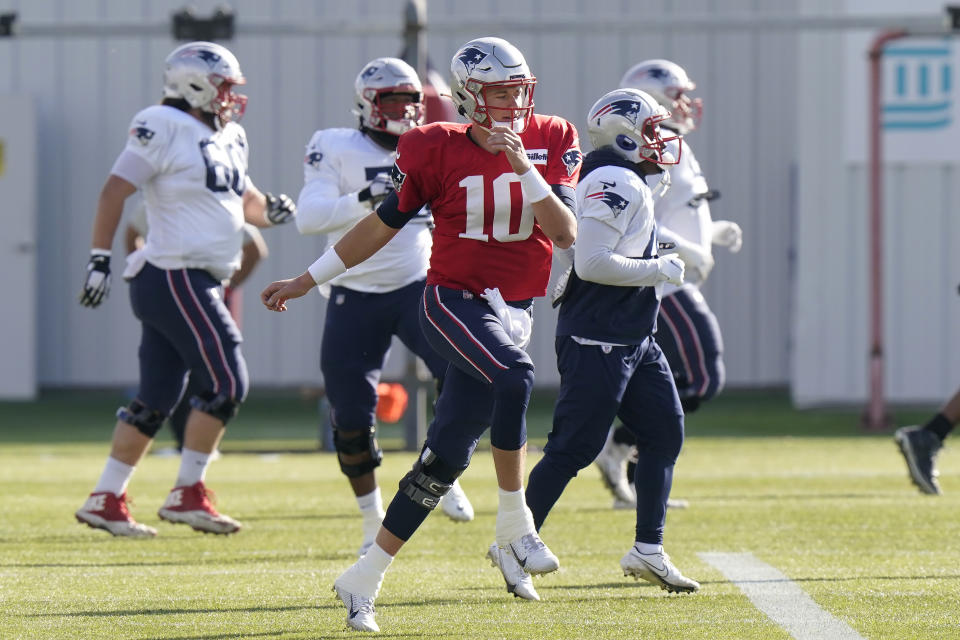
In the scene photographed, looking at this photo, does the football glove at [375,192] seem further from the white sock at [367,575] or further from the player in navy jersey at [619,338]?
the white sock at [367,575]

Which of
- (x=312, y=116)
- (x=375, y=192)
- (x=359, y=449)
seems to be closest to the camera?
(x=375, y=192)

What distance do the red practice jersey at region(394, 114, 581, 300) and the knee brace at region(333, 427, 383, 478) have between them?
4.45ft

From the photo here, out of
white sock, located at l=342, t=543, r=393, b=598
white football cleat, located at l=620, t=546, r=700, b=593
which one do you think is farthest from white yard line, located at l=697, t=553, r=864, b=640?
white sock, located at l=342, t=543, r=393, b=598

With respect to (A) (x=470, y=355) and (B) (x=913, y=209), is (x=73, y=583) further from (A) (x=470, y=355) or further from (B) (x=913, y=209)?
(B) (x=913, y=209)

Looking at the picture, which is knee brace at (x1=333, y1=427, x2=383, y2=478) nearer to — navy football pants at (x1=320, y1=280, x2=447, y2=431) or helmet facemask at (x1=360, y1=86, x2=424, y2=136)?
navy football pants at (x1=320, y1=280, x2=447, y2=431)

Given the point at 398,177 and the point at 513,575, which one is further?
the point at 513,575

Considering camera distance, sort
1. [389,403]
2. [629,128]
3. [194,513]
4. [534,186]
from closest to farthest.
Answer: [534,186], [629,128], [194,513], [389,403]

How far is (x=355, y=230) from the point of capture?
178 inches

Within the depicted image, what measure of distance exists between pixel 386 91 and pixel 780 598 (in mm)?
2373

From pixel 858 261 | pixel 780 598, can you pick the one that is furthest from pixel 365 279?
pixel 858 261

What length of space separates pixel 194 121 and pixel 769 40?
9.54m

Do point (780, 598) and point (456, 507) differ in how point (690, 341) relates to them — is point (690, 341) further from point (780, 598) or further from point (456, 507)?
point (780, 598)

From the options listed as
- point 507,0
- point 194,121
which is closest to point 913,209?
point 507,0

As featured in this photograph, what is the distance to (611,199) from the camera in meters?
4.71
